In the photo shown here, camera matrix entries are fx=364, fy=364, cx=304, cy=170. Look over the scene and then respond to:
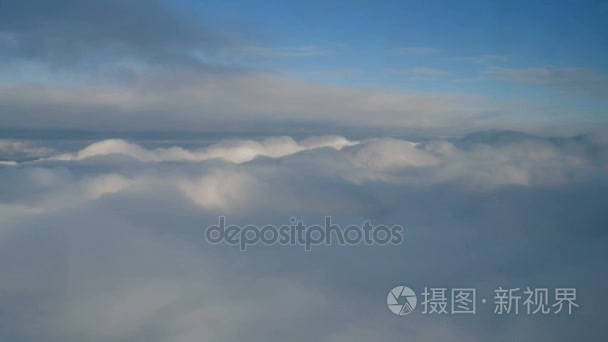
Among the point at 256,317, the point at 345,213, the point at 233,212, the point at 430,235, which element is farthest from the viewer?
the point at 345,213

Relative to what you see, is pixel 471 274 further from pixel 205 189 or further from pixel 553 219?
pixel 205 189

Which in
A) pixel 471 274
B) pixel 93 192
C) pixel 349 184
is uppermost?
pixel 349 184

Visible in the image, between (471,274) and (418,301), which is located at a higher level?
(471,274)

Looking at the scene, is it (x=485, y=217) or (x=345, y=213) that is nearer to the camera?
(x=485, y=217)

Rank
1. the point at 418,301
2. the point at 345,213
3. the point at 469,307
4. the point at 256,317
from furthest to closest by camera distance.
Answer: the point at 345,213, the point at 256,317, the point at 418,301, the point at 469,307

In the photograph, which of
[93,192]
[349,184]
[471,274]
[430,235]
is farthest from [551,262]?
[93,192]

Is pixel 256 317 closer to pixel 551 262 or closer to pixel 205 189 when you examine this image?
pixel 551 262
